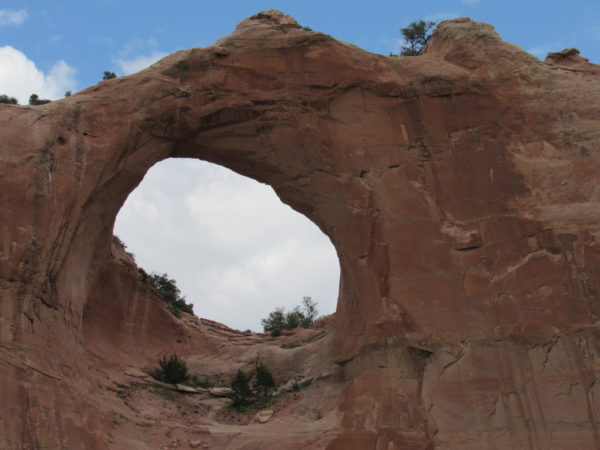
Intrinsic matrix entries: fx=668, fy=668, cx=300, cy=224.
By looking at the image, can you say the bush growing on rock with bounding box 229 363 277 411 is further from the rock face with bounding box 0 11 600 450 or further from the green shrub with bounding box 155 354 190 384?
the green shrub with bounding box 155 354 190 384

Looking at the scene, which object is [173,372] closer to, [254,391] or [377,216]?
[254,391]

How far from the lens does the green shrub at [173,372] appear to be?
736 inches

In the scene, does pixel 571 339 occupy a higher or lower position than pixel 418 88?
lower

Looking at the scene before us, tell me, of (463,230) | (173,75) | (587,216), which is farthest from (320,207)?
(587,216)

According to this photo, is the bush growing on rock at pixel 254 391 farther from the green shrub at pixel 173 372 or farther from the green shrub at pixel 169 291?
the green shrub at pixel 169 291

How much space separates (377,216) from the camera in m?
15.1

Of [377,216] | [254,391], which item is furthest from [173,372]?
[377,216]

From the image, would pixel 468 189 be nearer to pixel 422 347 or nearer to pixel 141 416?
pixel 422 347

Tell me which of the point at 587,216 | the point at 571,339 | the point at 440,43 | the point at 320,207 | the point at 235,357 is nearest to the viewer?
the point at 571,339

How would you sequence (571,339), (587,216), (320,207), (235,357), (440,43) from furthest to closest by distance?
(235,357)
(440,43)
(320,207)
(587,216)
(571,339)

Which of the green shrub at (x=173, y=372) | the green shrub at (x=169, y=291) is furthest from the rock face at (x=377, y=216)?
the green shrub at (x=169, y=291)

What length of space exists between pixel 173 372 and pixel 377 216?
7762mm

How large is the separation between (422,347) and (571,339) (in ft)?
9.58

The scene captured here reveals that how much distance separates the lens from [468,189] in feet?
49.5
